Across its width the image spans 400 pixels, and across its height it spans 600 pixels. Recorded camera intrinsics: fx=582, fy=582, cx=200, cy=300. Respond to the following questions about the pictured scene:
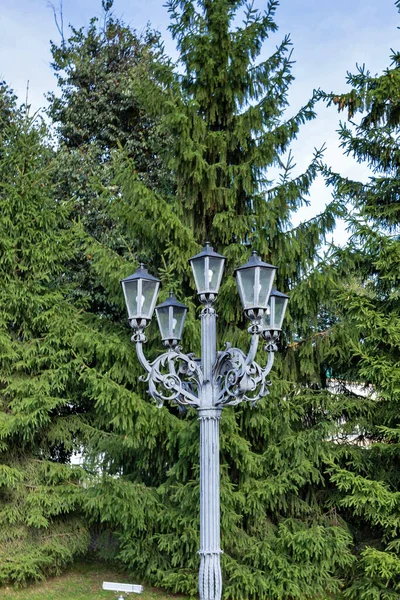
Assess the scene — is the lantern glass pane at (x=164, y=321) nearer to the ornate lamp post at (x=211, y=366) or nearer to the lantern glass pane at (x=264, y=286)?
the ornate lamp post at (x=211, y=366)

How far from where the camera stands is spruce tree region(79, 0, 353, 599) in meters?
7.34

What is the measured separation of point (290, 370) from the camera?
27.7 ft

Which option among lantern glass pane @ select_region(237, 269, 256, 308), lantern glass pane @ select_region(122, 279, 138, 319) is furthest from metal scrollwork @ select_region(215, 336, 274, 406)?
lantern glass pane @ select_region(122, 279, 138, 319)

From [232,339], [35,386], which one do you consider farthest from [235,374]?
[35,386]

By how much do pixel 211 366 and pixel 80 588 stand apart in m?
5.52

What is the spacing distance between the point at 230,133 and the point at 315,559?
6.07 meters

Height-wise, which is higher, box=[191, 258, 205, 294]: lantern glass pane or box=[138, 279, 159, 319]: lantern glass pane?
box=[191, 258, 205, 294]: lantern glass pane

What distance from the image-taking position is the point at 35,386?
8367 mm

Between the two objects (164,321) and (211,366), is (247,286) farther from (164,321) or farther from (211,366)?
(164,321)

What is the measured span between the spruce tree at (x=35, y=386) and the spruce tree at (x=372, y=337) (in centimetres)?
388

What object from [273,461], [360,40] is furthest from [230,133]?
[273,461]

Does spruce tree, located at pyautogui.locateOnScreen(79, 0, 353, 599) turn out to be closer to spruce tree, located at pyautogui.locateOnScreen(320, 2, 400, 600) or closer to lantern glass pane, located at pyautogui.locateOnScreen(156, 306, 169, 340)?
spruce tree, located at pyautogui.locateOnScreen(320, 2, 400, 600)

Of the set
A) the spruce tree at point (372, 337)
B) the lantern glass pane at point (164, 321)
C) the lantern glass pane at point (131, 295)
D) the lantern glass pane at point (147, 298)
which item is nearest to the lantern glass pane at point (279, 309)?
the lantern glass pane at point (164, 321)

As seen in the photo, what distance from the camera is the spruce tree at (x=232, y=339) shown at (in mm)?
7344
